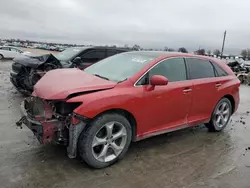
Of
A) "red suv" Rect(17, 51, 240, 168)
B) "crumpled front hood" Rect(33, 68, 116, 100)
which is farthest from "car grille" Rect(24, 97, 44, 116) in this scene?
"crumpled front hood" Rect(33, 68, 116, 100)

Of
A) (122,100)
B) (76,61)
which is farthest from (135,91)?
(76,61)

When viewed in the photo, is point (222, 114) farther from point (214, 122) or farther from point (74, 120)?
point (74, 120)

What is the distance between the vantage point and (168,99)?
4.13 meters

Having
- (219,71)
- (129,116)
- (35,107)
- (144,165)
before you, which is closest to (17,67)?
(35,107)

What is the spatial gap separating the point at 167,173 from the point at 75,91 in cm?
170

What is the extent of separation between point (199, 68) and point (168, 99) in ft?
3.91

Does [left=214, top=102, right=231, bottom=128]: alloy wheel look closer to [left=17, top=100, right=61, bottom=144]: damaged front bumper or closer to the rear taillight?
the rear taillight

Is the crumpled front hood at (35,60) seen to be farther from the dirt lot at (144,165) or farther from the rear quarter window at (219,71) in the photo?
the rear quarter window at (219,71)

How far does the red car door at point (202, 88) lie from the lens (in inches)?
183

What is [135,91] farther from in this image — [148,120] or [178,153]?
[178,153]

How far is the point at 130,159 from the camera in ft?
12.7

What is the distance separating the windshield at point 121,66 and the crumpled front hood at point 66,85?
29 cm

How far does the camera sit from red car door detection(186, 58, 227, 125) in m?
4.66

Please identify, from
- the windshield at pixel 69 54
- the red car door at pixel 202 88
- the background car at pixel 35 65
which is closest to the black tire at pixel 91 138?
the red car door at pixel 202 88
